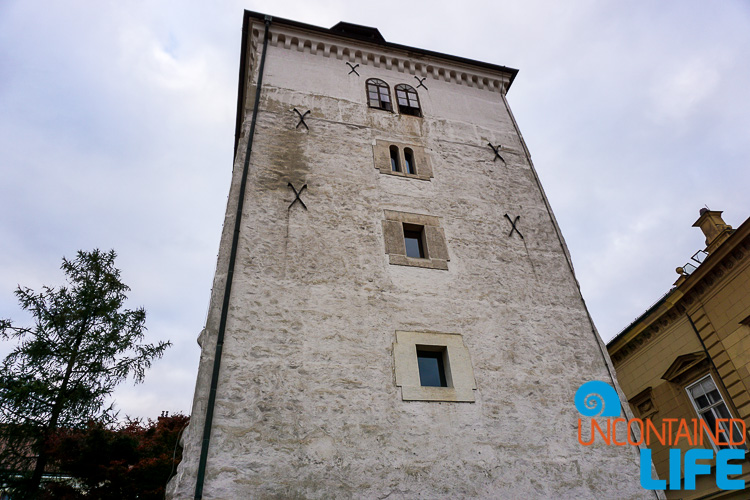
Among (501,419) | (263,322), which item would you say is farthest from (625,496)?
(263,322)

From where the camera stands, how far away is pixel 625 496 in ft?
22.2

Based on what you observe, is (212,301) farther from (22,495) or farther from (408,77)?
(408,77)

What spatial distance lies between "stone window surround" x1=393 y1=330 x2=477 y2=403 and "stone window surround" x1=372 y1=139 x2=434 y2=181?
3.81 m

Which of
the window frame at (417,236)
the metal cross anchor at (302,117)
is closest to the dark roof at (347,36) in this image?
the metal cross anchor at (302,117)

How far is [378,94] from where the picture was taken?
473 inches

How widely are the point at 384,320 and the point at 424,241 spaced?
2.07 metres

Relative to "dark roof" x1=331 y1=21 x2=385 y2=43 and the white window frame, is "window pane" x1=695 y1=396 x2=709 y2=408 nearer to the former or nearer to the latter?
the white window frame

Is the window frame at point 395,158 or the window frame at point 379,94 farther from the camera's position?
the window frame at point 379,94

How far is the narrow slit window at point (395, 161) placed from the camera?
10.4 meters

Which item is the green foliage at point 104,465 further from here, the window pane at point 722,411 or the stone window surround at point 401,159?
the window pane at point 722,411

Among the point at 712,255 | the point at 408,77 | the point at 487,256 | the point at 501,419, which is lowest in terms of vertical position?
the point at 501,419

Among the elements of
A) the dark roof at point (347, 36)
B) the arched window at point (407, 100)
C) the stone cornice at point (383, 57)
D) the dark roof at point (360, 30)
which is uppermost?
the dark roof at point (360, 30)

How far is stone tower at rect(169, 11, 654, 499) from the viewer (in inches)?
247

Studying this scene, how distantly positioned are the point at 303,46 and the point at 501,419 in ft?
33.2
